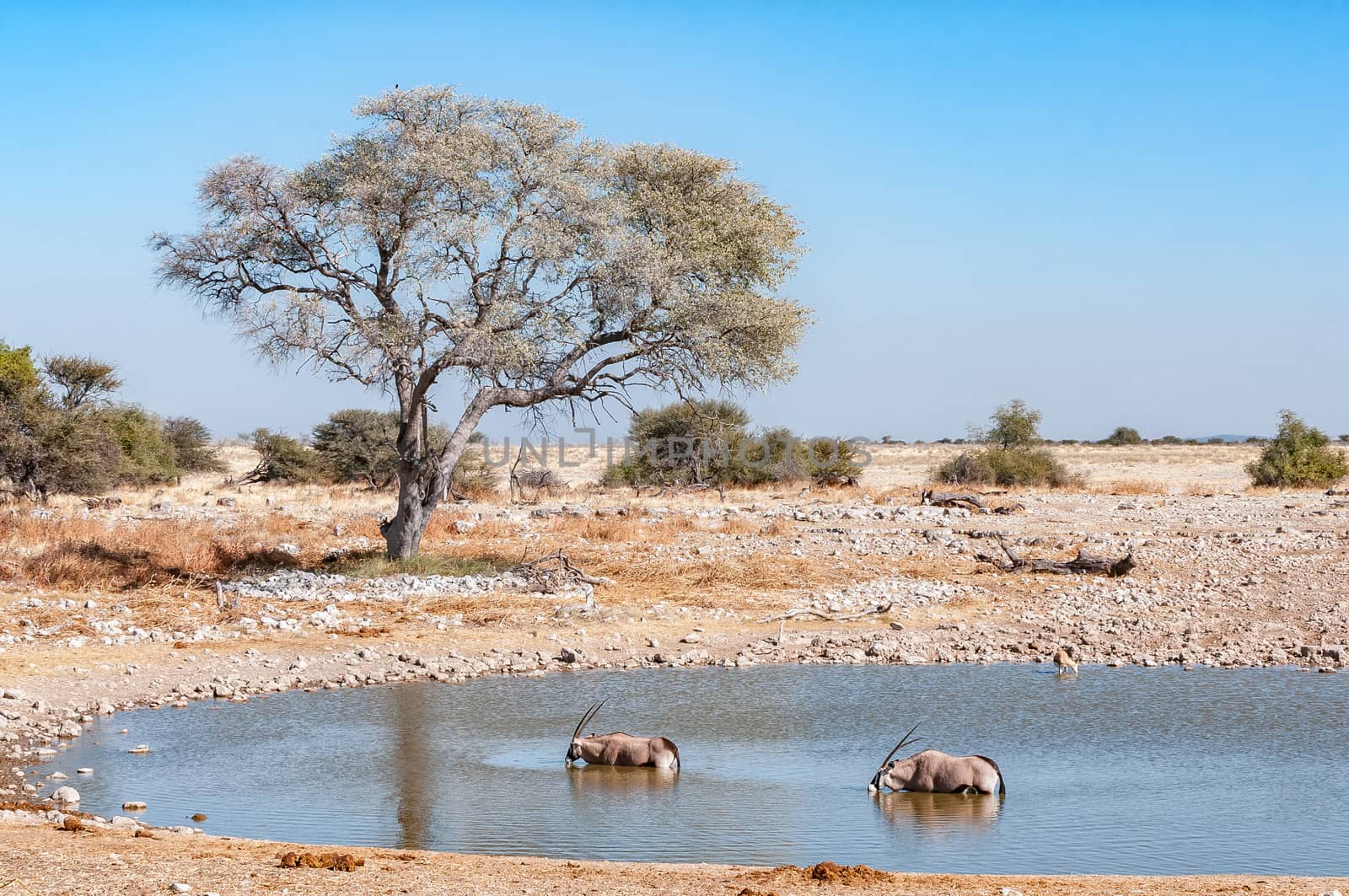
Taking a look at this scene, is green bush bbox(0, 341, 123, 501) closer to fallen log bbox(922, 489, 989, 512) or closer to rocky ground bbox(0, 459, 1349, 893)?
rocky ground bbox(0, 459, 1349, 893)

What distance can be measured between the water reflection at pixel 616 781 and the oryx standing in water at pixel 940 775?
1.60 meters

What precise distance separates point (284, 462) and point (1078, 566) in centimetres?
3010

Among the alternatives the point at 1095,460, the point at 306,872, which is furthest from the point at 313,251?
the point at 1095,460

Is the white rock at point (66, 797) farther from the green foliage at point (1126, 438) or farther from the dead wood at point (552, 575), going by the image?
the green foliage at point (1126, 438)

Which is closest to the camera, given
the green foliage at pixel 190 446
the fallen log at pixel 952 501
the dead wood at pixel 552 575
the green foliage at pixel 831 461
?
the dead wood at pixel 552 575

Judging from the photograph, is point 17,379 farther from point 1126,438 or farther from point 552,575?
point 1126,438

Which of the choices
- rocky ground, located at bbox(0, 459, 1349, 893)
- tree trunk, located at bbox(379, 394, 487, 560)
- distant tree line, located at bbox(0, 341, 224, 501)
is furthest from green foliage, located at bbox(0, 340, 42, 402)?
tree trunk, located at bbox(379, 394, 487, 560)

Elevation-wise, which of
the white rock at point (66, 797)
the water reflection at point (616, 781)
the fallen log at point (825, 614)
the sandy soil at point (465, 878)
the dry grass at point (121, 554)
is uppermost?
the dry grass at point (121, 554)

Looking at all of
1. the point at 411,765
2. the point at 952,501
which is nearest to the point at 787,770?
the point at 411,765

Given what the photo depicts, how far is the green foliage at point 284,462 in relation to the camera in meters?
43.0

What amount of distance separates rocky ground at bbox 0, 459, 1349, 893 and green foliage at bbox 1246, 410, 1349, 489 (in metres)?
14.9

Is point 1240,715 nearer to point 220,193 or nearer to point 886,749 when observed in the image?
point 886,749

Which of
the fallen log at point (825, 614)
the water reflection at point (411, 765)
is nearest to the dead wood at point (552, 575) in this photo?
the fallen log at point (825, 614)

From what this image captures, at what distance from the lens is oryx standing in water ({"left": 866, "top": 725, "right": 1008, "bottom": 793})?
9.52 m
